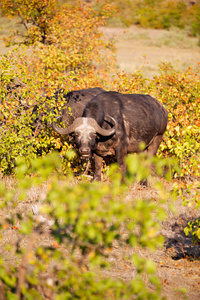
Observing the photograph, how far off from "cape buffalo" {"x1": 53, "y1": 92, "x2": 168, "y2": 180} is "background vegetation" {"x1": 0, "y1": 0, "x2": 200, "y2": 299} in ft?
1.62

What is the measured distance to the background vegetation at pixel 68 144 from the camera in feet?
7.79

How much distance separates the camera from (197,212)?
6586mm

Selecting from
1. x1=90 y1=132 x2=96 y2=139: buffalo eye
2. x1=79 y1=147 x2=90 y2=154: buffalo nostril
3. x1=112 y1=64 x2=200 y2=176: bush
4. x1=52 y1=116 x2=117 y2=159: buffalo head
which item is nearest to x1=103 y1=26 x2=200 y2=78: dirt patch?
x1=112 y1=64 x2=200 y2=176: bush

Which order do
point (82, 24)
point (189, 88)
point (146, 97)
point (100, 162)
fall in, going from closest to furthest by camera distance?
point (100, 162), point (146, 97), point (189, 88), point (82, 24)

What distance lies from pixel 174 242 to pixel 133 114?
12.0ft

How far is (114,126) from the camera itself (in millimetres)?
7996

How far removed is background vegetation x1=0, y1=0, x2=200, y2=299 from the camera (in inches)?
93.5

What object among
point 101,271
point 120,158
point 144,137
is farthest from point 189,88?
point 101,271

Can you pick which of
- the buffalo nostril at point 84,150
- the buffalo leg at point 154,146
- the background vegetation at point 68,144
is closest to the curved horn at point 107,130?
the buffalo nostril at point 84,150

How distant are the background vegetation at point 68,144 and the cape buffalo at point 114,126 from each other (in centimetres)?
49

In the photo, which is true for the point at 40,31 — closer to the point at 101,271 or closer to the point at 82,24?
the point at 82,24

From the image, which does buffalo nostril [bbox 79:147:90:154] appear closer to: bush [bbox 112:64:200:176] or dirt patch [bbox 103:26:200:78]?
bush [bbox 112:64:200:176]

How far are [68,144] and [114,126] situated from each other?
4.41 feet

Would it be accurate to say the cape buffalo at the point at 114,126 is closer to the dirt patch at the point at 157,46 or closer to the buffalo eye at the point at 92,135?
the buffalo eye at the point at 92,135
